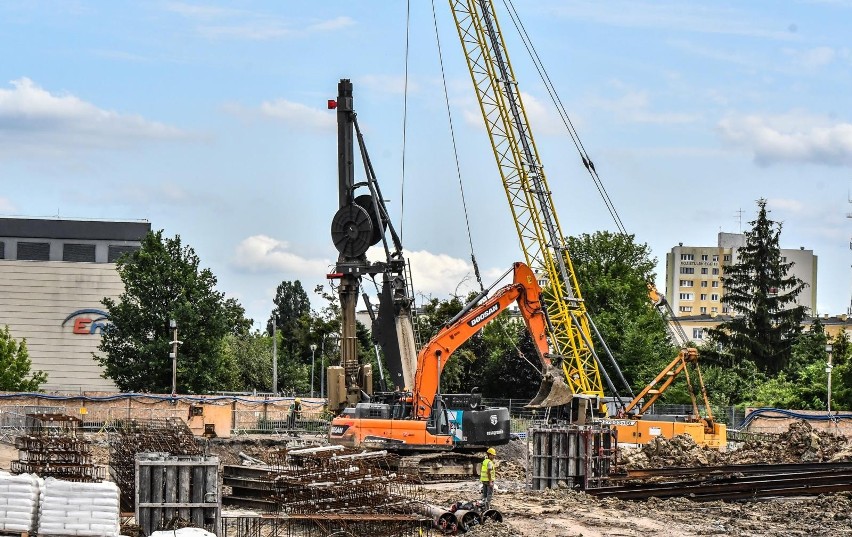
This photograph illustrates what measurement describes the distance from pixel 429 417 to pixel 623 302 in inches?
2082

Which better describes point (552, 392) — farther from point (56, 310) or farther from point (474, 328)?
point (56, 310)

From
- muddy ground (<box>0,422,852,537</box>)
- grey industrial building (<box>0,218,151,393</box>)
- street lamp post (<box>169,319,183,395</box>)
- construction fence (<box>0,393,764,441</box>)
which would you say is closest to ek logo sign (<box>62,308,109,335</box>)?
grey industrial building (<box>0,218,151,393</box>)

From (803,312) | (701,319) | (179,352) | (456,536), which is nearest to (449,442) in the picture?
(456,536)

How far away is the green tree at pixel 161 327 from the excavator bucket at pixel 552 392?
102 ft

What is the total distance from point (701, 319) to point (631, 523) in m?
137

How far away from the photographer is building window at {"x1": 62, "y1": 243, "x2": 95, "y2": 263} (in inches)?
3812

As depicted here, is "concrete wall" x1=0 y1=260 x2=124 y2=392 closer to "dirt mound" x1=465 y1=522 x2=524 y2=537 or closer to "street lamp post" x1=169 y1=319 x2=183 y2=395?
"street lamp post" x1=169 y1=319 x2=183 y2=395

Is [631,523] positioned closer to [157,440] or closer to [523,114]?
[157,440]

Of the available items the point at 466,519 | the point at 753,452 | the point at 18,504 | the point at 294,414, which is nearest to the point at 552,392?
the point at 753,452

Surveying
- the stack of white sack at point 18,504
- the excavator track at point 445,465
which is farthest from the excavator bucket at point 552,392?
the stack of white sack at point 18,504

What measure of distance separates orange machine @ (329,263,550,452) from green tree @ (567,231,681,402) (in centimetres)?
3921

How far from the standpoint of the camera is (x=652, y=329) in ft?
294

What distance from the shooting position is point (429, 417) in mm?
41188

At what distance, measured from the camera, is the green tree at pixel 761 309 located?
92125 mm
